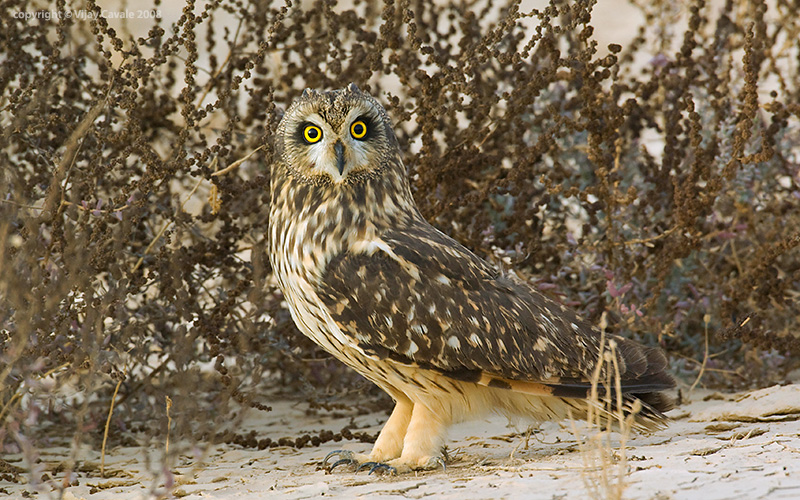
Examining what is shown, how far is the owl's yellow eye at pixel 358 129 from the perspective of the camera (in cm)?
324

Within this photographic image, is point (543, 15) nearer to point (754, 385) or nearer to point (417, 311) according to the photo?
point (417, 311)

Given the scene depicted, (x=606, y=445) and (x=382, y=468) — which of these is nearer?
(x=606, y=445)

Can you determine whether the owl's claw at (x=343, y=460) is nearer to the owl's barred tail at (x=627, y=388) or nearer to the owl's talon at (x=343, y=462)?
the owl's talon at (x=343, y=462)

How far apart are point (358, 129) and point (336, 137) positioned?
116 mm

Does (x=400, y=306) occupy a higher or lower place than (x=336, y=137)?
lower

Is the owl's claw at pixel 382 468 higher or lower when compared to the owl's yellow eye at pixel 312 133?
lower

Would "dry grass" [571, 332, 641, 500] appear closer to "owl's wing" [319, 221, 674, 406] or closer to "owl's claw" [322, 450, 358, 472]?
"owl's wing" [319, 221, 674, 406]

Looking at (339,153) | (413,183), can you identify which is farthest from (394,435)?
(413,183)

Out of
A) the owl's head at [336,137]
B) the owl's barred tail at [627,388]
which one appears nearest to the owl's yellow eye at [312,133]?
the owl's head at [336,137]

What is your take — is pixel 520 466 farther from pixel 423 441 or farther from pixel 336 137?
pixel 336 137

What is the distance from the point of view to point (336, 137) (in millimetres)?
3180

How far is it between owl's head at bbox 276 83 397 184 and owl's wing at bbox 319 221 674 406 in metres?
0.30

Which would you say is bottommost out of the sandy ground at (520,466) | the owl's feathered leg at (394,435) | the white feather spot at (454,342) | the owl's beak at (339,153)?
the sandy ground at (520,466)

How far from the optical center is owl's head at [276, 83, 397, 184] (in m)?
3.18
